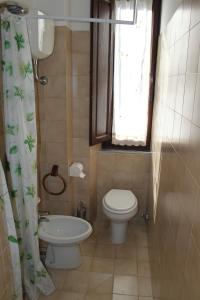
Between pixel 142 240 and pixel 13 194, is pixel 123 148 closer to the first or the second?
pixel 142 240

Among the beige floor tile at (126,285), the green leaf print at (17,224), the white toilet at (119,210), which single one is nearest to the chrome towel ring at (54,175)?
the white toilet at (119,210)

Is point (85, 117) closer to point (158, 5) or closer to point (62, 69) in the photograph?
point (62, 69)

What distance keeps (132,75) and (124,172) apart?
40.1 inches

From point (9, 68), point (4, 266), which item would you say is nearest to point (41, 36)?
point (9, 68)

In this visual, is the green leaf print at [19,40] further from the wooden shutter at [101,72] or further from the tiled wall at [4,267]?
the tiled wall at [4,267]

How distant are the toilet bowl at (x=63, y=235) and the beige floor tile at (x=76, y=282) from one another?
0.07 metres

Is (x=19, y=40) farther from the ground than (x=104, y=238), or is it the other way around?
(x=19, y=40)

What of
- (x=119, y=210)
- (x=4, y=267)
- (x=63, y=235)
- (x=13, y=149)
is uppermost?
(x=13, y=149)

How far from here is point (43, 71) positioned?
2201 millimetres

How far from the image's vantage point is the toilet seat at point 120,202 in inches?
88.4

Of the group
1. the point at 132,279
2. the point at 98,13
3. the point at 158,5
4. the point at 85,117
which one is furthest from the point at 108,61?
the point at 132,279

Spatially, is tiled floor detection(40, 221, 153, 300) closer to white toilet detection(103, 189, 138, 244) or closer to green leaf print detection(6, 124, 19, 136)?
white toilet detection(103, 189, 138, 244)

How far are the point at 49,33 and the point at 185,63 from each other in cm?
118

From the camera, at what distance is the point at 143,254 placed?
7.63 ft
